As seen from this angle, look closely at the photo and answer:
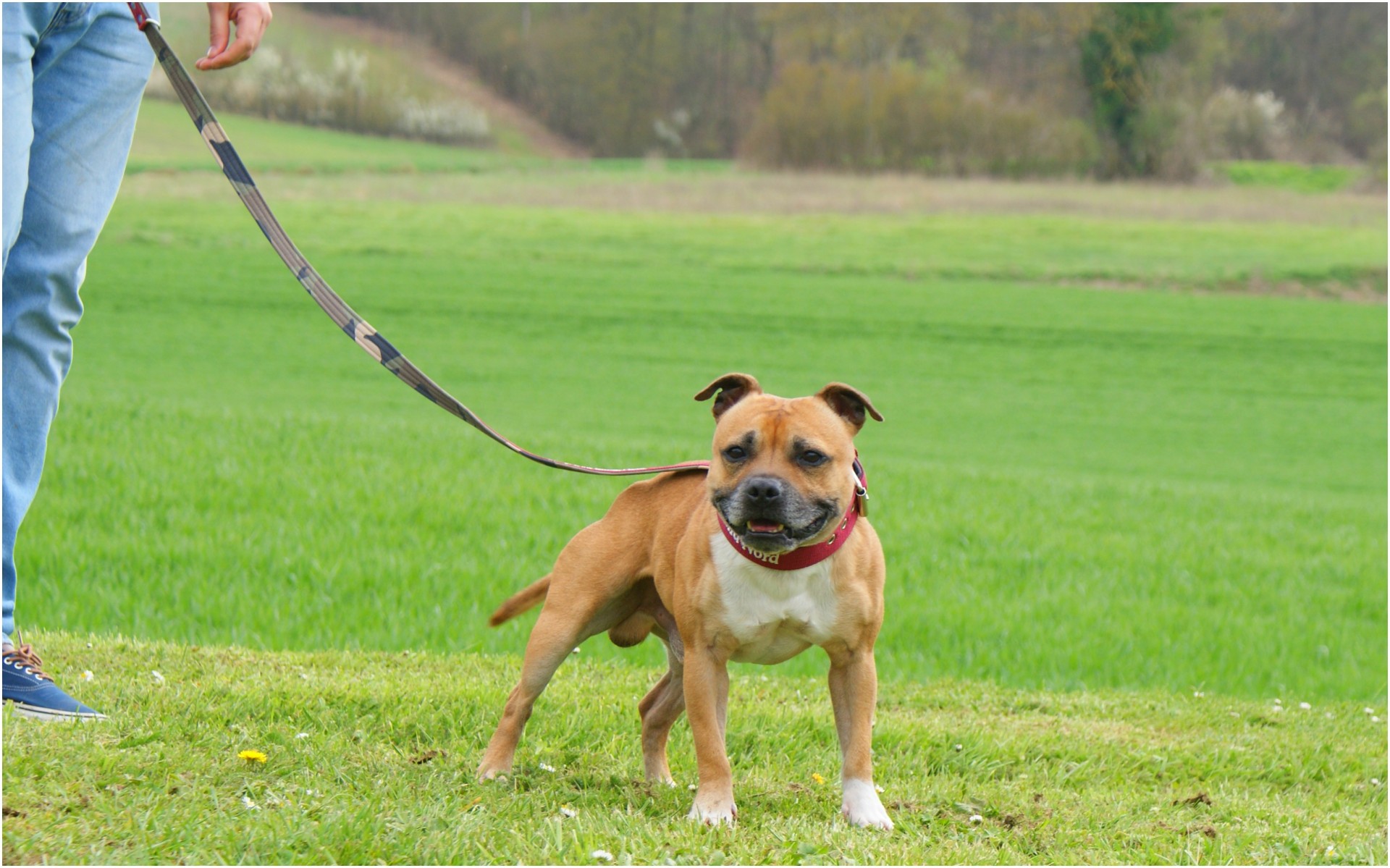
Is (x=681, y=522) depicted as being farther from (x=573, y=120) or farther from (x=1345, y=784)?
(x=573, y=120)

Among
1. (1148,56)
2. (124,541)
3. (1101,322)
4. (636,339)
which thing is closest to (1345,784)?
(124,541)

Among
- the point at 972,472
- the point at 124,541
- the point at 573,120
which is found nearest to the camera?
the point at 124,541

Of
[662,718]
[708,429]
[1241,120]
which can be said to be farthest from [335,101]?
[662,718]

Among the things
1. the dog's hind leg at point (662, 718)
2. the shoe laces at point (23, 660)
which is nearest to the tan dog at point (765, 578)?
the dog's hind leg at point (662, 718)

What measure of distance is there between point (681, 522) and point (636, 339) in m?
18.8

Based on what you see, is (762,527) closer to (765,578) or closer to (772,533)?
(772,533)

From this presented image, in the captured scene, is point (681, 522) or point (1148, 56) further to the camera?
point (1148, 56)

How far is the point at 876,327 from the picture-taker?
80.1 ft

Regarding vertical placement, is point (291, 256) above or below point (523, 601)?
above

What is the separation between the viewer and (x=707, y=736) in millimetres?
3682

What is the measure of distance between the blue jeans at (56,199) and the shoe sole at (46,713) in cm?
28

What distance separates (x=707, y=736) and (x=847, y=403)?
1.06m

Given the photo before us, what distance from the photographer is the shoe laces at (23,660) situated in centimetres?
413

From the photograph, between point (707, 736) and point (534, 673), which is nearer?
point (707, 736)
